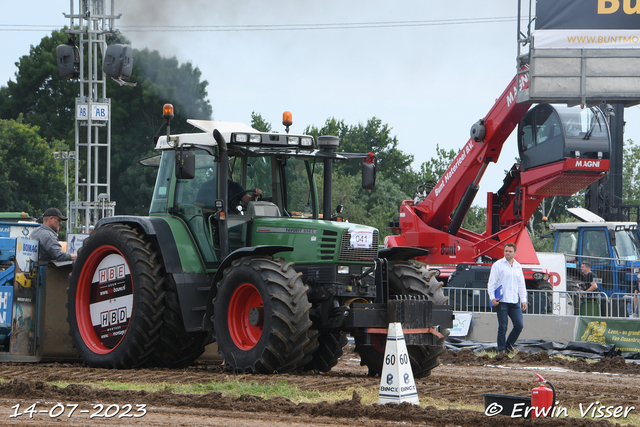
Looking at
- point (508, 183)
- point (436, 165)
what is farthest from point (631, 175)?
point (508, 183)

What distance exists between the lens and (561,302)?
50.2ft

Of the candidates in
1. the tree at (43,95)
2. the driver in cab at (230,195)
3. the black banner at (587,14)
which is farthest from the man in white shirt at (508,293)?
the tree at (43,95)

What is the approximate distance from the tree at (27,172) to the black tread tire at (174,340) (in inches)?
1649

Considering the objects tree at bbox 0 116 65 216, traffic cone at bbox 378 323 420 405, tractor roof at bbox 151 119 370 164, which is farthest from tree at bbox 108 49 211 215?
traffic cone at bbox 378 323 420 405

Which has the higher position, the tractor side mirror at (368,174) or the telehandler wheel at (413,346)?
the tractor side mirror at (368,174)

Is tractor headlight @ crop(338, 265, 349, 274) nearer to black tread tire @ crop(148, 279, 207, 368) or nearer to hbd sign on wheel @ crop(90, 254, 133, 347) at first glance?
black tread tire @ crop(148, 279, 207, 368)

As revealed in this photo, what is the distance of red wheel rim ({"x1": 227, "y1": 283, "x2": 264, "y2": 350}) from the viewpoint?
8.63m

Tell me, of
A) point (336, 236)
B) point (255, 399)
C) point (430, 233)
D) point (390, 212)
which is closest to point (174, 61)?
point (430, 233)

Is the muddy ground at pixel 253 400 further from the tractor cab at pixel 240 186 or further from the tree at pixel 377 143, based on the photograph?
the tree at pixel 377 143

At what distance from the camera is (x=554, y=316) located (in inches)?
562

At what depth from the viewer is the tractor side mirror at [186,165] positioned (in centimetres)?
863

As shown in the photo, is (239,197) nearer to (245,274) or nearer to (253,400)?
(245,274)

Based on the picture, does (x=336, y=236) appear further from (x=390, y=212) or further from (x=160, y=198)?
(x=390, y=212)

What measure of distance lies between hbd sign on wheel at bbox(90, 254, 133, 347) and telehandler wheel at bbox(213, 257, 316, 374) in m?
1.45
